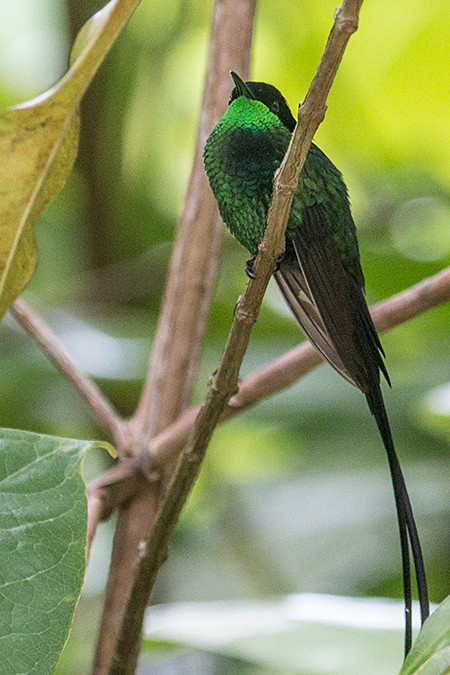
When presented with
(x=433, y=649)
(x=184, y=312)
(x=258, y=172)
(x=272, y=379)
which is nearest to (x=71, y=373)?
(x=184, y=312)

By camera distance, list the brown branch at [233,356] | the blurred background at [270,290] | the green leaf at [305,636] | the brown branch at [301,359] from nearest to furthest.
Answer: the brown branch at [233,356] → the brown branch at [301,359] → the green leaf at [305,636] → the blurred background at [270,290]

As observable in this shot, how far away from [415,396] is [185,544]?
67 cm

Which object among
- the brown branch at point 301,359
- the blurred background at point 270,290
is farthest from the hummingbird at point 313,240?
the blurred background at point 270,290

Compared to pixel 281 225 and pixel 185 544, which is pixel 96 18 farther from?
pixel 185 544

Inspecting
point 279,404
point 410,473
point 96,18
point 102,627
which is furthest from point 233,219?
point 410,473

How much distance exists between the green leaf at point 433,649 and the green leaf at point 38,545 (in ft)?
0.83

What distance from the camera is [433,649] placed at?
52 cm

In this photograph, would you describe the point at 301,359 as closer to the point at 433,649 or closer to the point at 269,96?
the point at 269,96

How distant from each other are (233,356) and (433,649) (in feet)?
0.87

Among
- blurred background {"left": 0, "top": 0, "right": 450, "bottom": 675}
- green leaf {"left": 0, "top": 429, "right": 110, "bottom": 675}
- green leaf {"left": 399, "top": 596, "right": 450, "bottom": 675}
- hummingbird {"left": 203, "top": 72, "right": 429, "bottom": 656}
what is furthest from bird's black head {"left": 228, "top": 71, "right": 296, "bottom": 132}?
blurred background {"left": 0, "top": 0, "right": 450, "bottom": 675}

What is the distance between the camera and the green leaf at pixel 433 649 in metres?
0.51

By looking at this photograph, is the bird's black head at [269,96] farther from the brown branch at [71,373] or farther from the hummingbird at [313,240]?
the brown branch at [71,373]

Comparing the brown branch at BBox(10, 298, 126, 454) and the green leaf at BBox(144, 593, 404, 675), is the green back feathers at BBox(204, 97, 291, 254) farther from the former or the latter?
the green leaf at BBox(144, 593, 404, 675)

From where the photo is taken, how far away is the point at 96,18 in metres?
0.72
